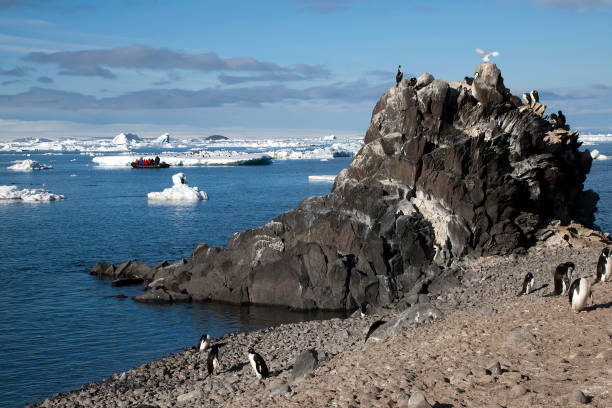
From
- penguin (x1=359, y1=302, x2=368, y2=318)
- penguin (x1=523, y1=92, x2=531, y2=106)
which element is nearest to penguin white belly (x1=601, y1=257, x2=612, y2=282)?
penguin (x1=359, y1=302, x2=368, y2=318)

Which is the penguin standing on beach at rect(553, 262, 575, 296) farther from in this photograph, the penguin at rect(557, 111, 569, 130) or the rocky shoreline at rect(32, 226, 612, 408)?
the penguin at rect(557, 111, 569, 130)

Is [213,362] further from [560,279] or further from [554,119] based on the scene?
[554,119]

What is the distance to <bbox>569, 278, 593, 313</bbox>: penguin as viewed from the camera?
1288cm


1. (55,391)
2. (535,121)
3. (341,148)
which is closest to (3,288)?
(55,391)

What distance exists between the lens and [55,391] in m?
16.3

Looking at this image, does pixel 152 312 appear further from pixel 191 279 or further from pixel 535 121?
pixel 535 121

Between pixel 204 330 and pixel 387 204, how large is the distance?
28.4 feet

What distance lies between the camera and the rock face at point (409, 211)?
77.8ft

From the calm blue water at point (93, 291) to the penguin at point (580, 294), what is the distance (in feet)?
36.0

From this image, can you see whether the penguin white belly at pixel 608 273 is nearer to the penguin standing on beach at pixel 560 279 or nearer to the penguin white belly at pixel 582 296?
the penguin standing on beach at pixel 560 279

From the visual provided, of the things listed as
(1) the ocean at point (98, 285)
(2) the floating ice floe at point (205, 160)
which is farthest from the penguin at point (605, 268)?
(2) the floating ice floe at point (205, 160)

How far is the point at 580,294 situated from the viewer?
13109 millimetres

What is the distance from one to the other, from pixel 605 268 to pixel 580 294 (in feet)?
12.4

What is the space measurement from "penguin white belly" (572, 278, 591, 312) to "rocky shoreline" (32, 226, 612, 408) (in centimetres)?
17
